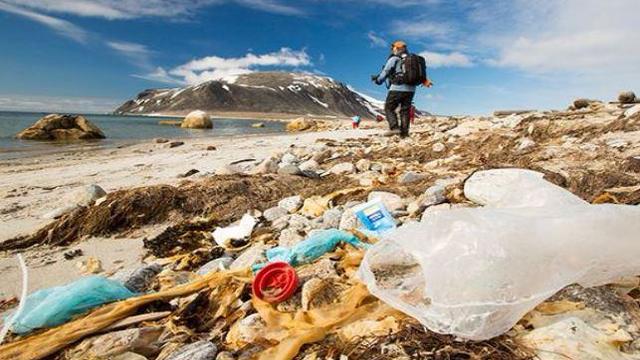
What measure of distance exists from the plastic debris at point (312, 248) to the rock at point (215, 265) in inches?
15.1

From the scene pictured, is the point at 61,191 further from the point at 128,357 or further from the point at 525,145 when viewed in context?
the point at 525,145

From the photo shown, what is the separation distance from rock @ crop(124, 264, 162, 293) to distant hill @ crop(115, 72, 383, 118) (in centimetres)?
14383

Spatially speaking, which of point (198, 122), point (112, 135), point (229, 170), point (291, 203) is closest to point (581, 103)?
point (229, 170)

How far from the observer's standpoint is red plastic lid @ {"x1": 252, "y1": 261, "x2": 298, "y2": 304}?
242 cm

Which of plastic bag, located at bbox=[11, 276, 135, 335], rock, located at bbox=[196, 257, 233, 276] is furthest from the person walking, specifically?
plastic bag, located at bbox=[11, 276, 135, 335]

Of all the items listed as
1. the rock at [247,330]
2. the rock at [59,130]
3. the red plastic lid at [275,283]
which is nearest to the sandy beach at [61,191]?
the red plastic lid at [275,283]

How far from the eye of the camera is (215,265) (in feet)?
11.0

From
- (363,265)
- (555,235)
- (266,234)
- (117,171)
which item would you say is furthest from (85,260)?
(117,171)

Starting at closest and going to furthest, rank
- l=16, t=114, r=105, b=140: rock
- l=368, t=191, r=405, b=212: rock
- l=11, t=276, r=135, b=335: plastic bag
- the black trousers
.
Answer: l=11, t=276, r=135, b=335: plastic bag
l=368, t=191, r=405, b=212: rock
the black trousers
l=16, t=114, r=105, b=140: rock

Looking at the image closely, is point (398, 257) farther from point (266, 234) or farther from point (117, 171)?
point (117, 171)

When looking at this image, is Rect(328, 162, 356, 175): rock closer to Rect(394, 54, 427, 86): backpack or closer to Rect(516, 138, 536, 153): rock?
Rect(516, 138, 536, 153): rock

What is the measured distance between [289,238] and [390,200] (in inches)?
50.2

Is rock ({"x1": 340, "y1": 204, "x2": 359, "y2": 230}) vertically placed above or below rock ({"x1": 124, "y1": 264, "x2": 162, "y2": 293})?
above

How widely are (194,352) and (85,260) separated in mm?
2566
